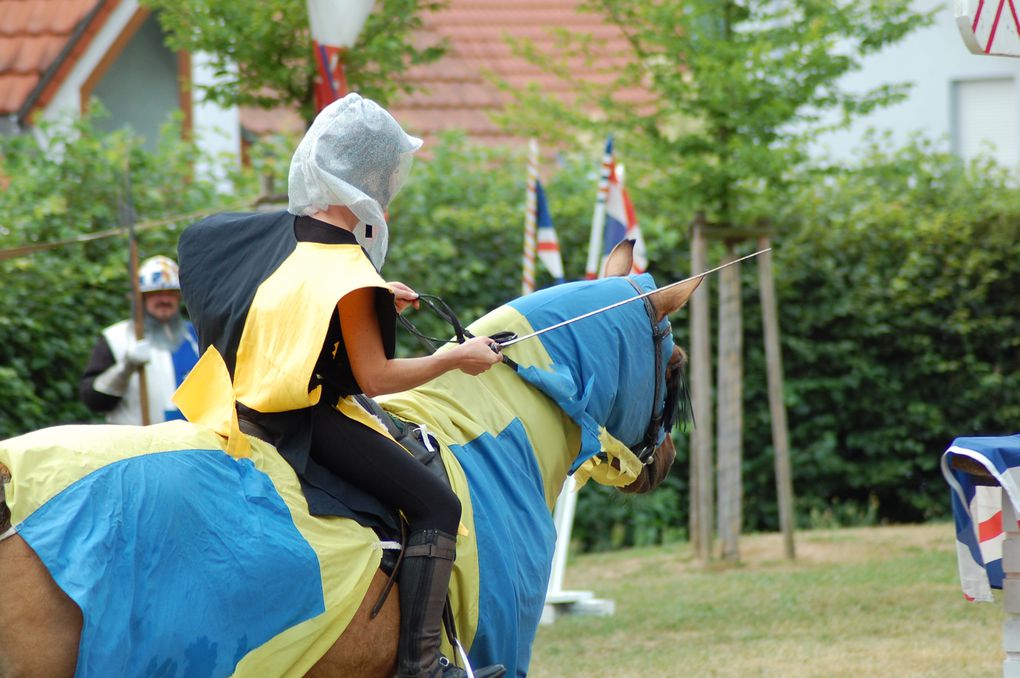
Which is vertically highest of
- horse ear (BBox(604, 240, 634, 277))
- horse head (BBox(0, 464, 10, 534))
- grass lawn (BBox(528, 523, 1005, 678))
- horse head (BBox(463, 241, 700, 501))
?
horse ear (BBox(604, 240, 634, 277))

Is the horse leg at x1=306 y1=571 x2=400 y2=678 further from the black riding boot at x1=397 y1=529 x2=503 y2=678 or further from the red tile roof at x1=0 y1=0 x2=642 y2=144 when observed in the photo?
the red tile roof at x1=0 y1=0 x2=642 y2=144

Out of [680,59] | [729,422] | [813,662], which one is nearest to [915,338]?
[729,422]

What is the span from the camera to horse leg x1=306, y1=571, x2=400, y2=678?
125 inches

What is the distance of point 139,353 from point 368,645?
3950 millimetres

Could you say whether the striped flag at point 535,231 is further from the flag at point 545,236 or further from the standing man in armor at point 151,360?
the standing man in armor at point 151,360

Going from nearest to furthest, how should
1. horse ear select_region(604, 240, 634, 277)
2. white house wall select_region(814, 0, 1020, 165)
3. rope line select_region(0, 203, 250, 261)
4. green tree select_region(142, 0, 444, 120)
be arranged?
horse ear select_region(604, 240, 634, 277), rope line select_region(0, 203, 250, 261), green tree select_region(142, 0, 444, 120), white house wall select_region(814, 0, 1020, 165)

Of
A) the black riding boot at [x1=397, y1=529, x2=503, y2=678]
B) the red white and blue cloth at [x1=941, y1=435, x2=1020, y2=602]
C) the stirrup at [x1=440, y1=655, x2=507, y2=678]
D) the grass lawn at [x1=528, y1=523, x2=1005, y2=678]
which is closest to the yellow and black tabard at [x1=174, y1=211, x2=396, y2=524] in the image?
the black riding boot at [x1=397, y1=529, x2=503, y2=678]

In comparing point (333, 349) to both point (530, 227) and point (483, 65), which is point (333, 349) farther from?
point (483, 65)

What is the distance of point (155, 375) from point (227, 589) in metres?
4.57

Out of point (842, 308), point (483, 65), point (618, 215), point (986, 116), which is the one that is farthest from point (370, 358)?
point (986, 116)

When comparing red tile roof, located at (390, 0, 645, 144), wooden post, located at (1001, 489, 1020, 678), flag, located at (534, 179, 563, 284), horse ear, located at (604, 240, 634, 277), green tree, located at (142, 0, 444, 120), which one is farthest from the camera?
red tile roof, located at (390, 0, 645, 144)

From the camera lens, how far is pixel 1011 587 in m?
3.95

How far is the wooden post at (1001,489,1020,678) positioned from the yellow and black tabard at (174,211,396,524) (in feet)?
6.28

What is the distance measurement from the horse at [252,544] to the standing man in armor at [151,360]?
3.72 meters
